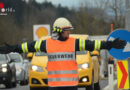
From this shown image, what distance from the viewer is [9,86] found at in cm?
2364

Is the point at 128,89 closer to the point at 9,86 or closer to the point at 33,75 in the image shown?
the point at 33,75

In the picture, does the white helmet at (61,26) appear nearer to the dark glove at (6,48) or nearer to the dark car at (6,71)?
the dark glove at (6,48)

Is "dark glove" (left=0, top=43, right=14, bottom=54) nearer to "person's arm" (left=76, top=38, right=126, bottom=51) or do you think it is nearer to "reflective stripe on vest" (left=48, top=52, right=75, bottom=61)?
"reflective stripe on vest" (left=48, top=52, right=75, bottom=61)

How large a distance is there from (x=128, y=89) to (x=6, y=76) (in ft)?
35.1

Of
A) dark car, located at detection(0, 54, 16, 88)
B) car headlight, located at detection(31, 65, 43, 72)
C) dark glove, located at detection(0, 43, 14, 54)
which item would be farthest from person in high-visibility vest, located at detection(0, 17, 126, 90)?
dark car, located at detection(0, 54, 16, 88)

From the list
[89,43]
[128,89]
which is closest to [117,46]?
[89,43]

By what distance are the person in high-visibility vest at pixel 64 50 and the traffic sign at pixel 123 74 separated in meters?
A: 5.11

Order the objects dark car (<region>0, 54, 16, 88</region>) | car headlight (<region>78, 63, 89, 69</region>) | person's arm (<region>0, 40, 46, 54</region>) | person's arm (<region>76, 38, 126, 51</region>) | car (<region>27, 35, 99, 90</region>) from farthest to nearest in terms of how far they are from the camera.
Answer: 1. dark car (<region>0, 54, 16, 88</region>)
2. car headlight (<region>78, 63, 89, 69</region>)
3. car (<region>27, 35, 99, 90</region>)
4. person's arm (<region>0, 40, 46, 54</region>)
5. person's arm (<region>76, 38, 126, 51</region>)

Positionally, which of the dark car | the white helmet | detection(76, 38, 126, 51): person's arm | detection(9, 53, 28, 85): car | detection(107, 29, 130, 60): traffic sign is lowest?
detection(9, 53, 28, 85): car

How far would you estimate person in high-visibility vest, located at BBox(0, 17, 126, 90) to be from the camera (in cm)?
749

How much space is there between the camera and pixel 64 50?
24.7 ft

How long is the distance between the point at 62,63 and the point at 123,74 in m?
5.37

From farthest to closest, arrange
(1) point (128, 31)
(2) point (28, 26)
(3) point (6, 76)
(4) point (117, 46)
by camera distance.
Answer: (2) point (28, 26)
(3) point (6, 76)
(1) point (128, 31)
(4) point (117, 46)

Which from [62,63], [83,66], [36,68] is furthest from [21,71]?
[62,63]
